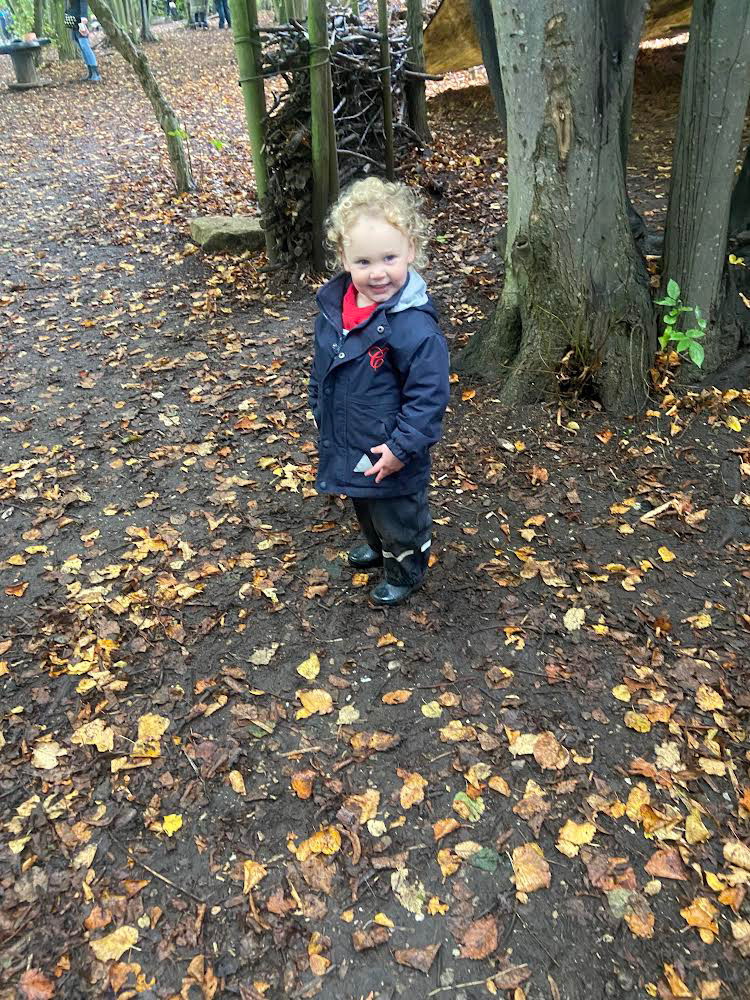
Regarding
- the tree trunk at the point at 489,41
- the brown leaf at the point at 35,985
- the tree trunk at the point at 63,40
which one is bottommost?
the brown leaf at the point at 35,985

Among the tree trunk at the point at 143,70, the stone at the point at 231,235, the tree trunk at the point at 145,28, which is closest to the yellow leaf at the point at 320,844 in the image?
the stone at the point at 231,235

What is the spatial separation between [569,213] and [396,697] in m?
2.66

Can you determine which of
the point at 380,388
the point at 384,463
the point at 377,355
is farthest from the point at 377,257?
the point at 384,463

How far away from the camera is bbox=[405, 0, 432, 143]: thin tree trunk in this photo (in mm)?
8758

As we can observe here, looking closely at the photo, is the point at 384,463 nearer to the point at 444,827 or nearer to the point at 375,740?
the point at 375,740

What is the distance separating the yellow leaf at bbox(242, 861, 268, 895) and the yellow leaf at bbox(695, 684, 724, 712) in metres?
1.70

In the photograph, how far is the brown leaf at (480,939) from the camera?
2.03 metres

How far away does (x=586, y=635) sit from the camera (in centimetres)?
297

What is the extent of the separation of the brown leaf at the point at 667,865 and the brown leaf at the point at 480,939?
531mm

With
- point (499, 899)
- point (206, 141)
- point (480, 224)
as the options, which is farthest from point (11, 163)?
point (499, 899)

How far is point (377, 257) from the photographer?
2.35m

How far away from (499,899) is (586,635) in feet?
3.85

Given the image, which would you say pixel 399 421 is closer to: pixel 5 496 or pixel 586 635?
pixel 586 635

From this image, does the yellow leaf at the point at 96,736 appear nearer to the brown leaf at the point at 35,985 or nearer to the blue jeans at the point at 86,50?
the brown leaf at the point at 35,985
